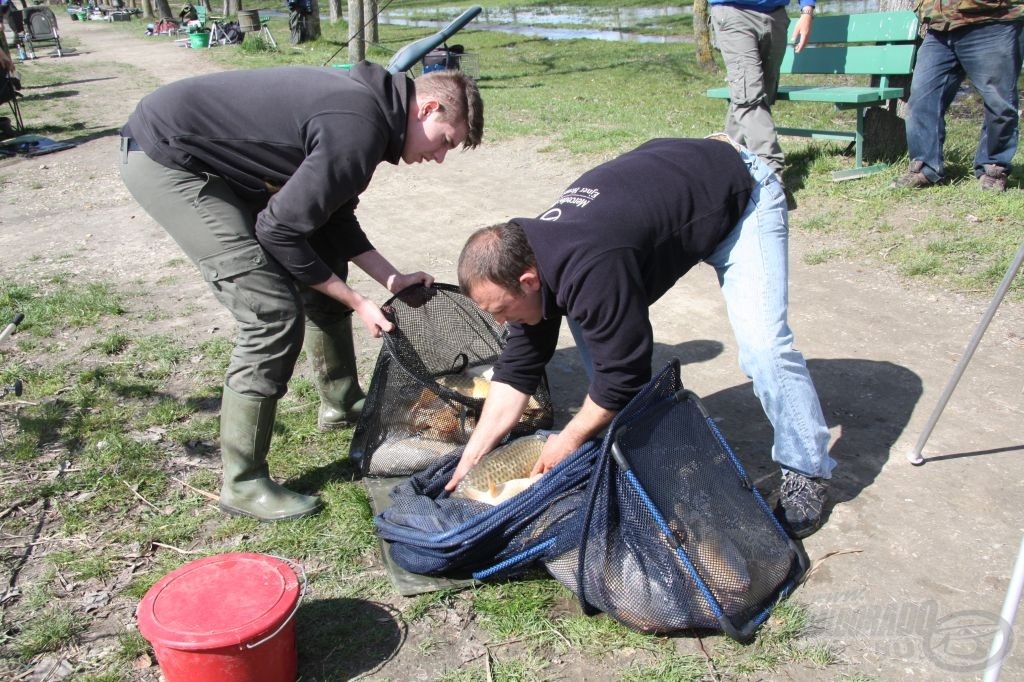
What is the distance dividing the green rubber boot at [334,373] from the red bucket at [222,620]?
1570mm

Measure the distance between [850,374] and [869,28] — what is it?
412 cm

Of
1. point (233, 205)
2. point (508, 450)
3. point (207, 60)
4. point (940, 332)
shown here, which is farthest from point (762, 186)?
point (207, 60)

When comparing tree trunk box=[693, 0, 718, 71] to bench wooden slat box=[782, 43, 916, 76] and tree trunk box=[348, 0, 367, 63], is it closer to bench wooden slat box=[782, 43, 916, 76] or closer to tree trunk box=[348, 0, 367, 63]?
tree trunk box=[348, 0, 367, 63]

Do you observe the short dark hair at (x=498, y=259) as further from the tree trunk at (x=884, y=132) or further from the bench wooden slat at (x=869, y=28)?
the bench wooden slat at (x=869, y=28)

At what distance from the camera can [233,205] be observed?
3.06 m

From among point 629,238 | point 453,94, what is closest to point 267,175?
point 453,94

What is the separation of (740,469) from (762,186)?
0.93 meters

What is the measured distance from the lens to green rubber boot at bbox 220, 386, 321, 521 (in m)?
3.19

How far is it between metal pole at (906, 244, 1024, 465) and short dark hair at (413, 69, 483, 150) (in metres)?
1.78

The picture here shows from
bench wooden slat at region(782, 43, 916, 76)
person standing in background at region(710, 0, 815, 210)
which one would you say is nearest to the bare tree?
bench wooden slat at region(782, 43, 916, 76)

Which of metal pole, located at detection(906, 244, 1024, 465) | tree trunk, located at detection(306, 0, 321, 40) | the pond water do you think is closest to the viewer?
metal pole, located at detection(906, 244, 1024, 465)

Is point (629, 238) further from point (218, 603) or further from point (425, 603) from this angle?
point (218, 603)

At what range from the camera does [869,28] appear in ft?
23.3

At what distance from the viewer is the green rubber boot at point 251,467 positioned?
10.5 feet
